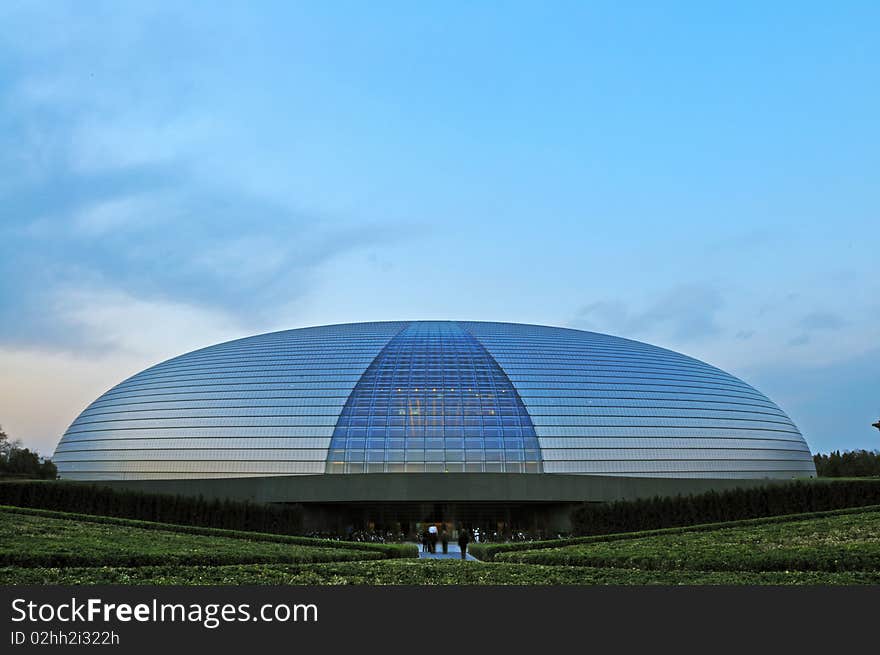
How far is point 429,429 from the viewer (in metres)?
46.4

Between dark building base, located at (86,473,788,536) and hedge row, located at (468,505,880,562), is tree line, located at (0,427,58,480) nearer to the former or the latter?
dark building base, located at (86,473,788,536)

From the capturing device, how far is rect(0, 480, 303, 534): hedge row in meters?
33.1

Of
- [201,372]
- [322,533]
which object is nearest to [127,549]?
[322,533]

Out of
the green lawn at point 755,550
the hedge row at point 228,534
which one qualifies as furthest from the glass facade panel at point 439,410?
the green lawn at point 755,550

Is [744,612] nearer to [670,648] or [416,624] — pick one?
[670,648]

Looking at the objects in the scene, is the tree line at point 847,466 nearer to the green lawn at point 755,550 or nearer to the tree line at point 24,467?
the green lawn at point 755,550

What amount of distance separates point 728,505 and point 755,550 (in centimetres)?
1464

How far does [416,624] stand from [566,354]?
4620 cm

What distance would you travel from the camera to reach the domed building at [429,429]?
4288cm

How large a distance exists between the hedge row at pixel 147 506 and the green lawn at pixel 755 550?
45.4 ft

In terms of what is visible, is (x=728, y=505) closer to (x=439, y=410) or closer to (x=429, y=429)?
(x=429, y=429)

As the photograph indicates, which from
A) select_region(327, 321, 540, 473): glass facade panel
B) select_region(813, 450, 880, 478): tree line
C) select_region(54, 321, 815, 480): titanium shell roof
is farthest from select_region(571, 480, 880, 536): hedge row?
select_region(813, 450, 880, 478): tree line

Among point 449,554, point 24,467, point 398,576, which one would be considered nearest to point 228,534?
point 449,554

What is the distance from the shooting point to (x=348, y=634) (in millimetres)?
9602
